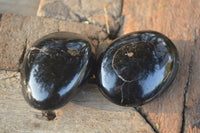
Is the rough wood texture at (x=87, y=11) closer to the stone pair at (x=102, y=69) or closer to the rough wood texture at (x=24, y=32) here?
the rough wood texture at (x=24, y=32)

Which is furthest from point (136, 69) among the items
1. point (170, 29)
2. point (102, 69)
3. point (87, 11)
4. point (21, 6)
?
point (21, 6)

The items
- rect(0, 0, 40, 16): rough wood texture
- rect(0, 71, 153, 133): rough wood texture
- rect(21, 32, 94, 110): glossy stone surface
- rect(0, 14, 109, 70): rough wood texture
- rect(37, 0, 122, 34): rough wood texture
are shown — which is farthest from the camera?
rect(0, 0, 40, 16): rough wood texture

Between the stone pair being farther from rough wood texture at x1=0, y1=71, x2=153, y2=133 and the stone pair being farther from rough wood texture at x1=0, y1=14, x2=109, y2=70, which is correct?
rough wood texture at x1=0, y1=14, x2=109, y2=70

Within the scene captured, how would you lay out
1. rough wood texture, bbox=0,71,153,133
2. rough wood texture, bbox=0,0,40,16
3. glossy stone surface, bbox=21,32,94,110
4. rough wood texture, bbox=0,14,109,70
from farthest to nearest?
rough wood texture, bbox=0,0,40,16 < rough wood texture, bbox=0,14,109,70 < rough wood texture, bbox=0,71,153,133 < glossy stone surface, bbox=21,32,94,110

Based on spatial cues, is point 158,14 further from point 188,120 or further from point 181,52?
point 188,120

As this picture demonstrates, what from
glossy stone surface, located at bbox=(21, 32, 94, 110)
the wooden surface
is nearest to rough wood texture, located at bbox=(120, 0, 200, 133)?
the wooden surface

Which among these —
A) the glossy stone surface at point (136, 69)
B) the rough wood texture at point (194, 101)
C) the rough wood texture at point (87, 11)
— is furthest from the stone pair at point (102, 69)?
the rough wood texture at point (87, 11)

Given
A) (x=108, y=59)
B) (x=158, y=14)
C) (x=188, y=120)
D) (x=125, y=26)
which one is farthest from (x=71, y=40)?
(x=188, y=120)

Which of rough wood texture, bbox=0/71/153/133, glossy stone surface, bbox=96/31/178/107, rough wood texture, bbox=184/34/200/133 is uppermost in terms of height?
glossy stone surface, bbox=96/31/178/107
